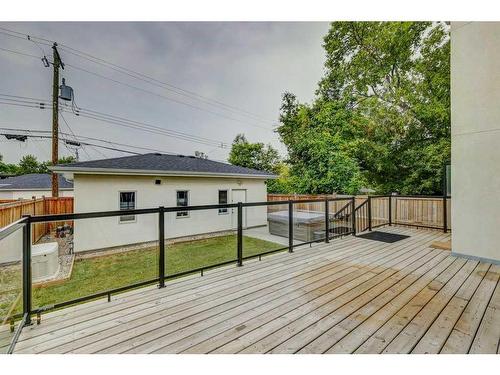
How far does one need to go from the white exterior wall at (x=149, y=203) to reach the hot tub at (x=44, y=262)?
14.1 inches

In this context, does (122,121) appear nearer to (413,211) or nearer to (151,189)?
(151,189)

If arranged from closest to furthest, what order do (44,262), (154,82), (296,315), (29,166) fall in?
1. (296,315)
2. (44,262)
3. (154,82)
4. (29,166)

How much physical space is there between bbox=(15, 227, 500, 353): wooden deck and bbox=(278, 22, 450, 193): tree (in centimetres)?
902

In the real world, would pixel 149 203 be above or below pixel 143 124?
below

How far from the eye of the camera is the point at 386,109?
1202cm

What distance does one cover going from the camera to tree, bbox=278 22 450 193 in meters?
11.0

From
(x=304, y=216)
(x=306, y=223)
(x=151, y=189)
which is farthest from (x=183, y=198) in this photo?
(x=306, y=223)

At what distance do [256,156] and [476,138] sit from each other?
16.9 m

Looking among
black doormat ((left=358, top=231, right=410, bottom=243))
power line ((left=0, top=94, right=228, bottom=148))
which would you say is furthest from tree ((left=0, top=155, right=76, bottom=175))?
black doormat ((left=358, top=231, right=410, bottom=243))

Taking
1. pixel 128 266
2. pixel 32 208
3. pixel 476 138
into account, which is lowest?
pixel 128 266

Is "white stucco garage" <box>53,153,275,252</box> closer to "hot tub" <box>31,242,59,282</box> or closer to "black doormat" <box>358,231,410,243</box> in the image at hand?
"hot tub" <box>31,242,59,282</box>

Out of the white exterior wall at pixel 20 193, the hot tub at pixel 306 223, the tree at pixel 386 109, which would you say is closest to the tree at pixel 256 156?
the tree at pixel 386 109

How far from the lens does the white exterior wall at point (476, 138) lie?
11.2 feet

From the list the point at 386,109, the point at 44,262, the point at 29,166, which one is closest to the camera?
the point at 44,262
